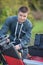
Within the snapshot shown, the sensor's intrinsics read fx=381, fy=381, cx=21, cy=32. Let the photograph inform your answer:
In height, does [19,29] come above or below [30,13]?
above

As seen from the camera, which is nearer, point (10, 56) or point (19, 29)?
point (10, 56)

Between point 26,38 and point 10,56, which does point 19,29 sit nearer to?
point 26,38

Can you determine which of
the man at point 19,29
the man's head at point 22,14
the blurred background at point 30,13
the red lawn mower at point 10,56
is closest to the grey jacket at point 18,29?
the man at point 19,29

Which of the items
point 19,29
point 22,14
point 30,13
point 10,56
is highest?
point 22,14

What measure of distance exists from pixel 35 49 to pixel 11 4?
1644cm

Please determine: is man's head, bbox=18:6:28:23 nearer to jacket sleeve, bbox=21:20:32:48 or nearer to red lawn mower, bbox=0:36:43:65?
jacket sleeve, bbox=21:20:32:48

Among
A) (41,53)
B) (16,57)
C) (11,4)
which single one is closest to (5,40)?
(16,57)

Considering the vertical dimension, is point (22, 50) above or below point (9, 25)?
below

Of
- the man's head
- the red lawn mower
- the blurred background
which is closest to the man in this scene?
the man's head

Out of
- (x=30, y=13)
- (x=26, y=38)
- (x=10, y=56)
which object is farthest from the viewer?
(x=30, y=13)

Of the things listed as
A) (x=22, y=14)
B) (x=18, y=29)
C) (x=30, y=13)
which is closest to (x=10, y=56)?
(x=22, y=14)

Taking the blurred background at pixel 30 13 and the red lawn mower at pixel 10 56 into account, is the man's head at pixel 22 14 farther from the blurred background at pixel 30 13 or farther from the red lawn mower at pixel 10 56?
the blurred background at pixel 30 13

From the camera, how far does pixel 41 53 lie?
6.43m

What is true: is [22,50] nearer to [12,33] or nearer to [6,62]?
[12,33]
